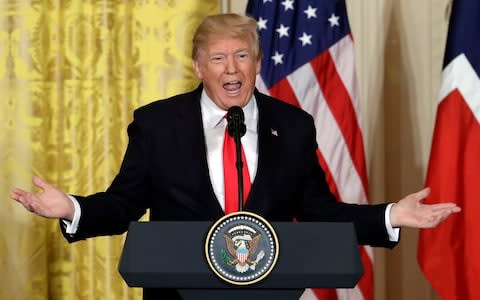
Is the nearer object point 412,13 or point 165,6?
point 165,6

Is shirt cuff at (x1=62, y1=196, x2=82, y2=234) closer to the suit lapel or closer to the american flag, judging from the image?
the suit lapel

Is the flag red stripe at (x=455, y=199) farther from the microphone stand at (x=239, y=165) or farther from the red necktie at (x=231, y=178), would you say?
the microphone stand at (x=239, y=165)

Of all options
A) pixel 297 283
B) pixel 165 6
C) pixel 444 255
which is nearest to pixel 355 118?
pixel 444 255

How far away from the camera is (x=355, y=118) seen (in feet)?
13.3

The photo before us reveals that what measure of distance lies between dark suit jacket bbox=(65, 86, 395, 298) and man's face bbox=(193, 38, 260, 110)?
0.28ft

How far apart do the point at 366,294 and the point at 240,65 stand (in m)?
1.83

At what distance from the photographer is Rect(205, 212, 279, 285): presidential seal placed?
181 cm

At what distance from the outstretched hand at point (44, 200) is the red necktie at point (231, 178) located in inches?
18.1

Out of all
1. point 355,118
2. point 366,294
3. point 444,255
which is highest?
point 355,118

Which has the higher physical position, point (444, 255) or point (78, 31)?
point (78, 31)

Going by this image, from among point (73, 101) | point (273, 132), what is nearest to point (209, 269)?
point (273, 132)

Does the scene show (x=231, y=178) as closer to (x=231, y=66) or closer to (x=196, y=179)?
(x=196, y=179)

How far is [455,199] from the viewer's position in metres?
3.57

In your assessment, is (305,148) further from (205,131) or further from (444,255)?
(444,255)
